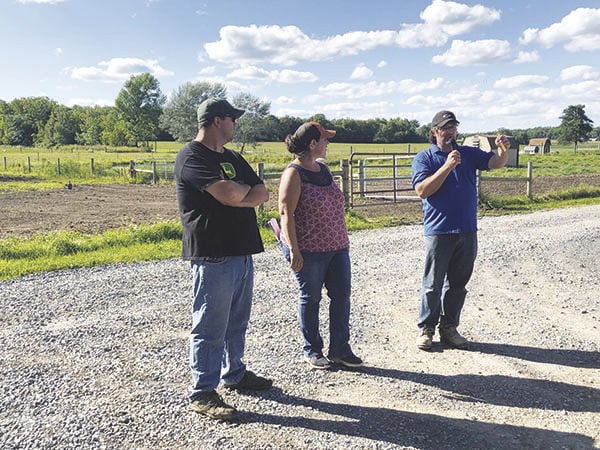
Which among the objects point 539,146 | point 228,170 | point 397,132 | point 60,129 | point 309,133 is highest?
point 60,129

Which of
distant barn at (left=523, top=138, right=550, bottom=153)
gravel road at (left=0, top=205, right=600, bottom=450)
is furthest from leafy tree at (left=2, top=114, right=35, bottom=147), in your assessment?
gravel road at (left=0, top=205, right=600, bottom=450)

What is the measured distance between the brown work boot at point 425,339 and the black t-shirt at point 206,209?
1894 mm

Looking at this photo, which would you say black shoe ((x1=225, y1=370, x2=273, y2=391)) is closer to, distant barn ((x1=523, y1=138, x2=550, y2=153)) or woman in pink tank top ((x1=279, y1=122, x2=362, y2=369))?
woman in pink tank top ((x1=279, y1=122, x2=362, y2=369))

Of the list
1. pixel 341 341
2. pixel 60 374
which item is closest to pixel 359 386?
pixel 341 341

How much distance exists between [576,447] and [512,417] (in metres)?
0.40

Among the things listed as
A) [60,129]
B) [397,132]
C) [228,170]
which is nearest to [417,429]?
[228,170]

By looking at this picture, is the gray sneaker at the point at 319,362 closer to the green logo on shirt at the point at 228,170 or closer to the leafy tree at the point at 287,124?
the green logo on shirt at the point at 228,170

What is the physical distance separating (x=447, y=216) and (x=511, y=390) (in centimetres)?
136

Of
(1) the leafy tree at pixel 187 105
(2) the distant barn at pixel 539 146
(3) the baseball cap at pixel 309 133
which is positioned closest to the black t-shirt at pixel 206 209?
(3) the baseball cap at pixel 309 133

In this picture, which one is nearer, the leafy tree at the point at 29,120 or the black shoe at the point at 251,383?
the black shoe at the point at 251,383

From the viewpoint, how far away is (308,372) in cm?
376

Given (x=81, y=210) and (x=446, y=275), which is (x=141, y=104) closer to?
(x=81, y=210)

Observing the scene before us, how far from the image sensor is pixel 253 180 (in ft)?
10.5

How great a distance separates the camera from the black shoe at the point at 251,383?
3.46 m
